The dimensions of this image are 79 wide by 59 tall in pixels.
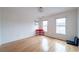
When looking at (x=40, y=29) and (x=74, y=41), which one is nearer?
(x=74, y=41)

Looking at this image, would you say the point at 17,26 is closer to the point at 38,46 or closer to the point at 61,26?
the point at 38,46

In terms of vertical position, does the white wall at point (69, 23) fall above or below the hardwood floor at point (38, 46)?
above

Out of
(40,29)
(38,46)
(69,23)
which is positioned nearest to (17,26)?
(40,29)

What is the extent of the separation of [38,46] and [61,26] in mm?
623

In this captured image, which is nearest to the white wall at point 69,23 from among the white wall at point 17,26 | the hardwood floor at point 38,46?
the hardwood floor at point 38,46

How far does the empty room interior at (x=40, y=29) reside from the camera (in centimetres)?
152

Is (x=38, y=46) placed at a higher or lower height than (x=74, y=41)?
lower

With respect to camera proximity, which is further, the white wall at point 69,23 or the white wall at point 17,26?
the white wall at point 17,26

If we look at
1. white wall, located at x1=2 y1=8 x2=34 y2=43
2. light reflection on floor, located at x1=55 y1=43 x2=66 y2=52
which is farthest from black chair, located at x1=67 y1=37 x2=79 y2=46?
white wall, located at x1=2 y1=8 x2=34 y2=43

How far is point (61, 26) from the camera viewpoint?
1.66 metres

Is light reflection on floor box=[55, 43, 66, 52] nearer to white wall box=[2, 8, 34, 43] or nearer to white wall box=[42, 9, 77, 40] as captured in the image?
white wall box=[42, 9, 77, 40]

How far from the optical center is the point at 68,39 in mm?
1575

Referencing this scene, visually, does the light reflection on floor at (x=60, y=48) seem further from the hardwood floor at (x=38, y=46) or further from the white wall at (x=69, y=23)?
the white wall at (x=69, y=23)
